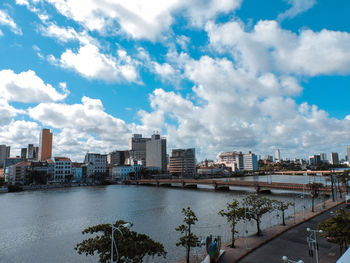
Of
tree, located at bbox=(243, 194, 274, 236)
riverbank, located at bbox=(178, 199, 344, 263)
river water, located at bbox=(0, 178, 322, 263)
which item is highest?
tree, located at bbox=(243, 194, 274, 236)

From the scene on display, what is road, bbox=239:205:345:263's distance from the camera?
872 inches

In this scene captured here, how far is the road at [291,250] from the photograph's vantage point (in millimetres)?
22156

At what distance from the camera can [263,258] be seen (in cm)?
2261

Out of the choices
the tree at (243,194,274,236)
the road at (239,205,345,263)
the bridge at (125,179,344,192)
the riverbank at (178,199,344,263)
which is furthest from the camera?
the bridge at (125,179,344,192)

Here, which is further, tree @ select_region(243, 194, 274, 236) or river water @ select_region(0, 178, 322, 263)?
river water @ select_region(0, 178, 322, 263)

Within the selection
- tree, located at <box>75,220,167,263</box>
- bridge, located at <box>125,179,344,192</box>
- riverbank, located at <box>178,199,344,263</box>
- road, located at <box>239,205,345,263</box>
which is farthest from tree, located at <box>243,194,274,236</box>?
bridge, located at <box>125,179,344,192</box>

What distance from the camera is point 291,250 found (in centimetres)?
2452

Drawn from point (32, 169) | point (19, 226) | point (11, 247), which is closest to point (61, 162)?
point (32, 169)

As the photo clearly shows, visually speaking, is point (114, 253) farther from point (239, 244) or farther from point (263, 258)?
point (239, 244)

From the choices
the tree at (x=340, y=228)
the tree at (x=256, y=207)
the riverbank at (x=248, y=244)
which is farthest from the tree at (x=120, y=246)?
the tree at (x=256, y=207)

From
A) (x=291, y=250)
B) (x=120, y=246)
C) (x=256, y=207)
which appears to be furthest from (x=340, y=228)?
(x=120, y=246)

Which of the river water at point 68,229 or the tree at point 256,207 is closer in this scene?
the tree at point 256,207

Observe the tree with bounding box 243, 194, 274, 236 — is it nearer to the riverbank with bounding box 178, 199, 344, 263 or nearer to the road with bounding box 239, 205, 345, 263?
the riverbank with bounding box 178, 199, 344, 263

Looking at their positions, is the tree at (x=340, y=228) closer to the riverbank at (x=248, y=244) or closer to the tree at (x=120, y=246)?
the riverbank at (x=248, y=244)
